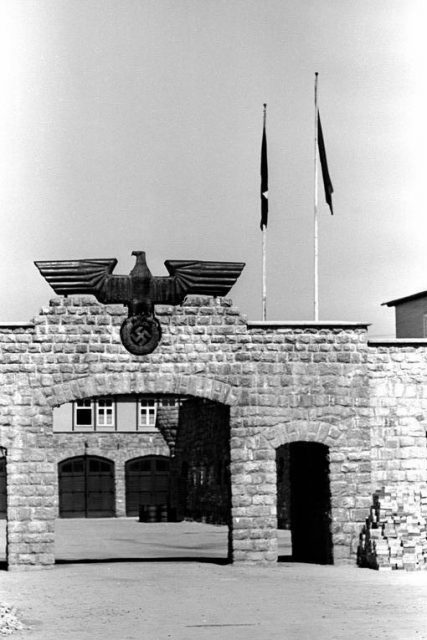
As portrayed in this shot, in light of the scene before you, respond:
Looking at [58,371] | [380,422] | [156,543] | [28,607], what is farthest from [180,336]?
[156,543]

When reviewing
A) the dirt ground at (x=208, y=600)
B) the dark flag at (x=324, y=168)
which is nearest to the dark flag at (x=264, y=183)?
the dark flag at (x=324, y=168)

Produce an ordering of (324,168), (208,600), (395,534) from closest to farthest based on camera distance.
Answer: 1. (208,600)
2. (395,534)
3. (324,168)

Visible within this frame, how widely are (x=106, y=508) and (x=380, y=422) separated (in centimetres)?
3257

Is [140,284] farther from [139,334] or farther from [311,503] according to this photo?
[311,503]

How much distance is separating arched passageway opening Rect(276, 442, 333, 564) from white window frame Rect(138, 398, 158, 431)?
30.3 m

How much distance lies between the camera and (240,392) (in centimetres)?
2336

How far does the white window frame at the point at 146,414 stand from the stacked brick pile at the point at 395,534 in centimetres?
3363

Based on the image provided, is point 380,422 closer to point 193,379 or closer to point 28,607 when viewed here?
point 193,379

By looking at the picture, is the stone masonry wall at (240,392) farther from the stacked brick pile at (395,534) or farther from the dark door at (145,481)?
the dark door at (145,481)

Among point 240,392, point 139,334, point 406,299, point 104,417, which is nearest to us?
point 139,334

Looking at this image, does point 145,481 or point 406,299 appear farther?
point 145,481

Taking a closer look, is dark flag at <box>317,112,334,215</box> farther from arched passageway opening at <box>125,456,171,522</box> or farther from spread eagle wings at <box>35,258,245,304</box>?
arched passageway opening at <box>125,456,171,522</box>

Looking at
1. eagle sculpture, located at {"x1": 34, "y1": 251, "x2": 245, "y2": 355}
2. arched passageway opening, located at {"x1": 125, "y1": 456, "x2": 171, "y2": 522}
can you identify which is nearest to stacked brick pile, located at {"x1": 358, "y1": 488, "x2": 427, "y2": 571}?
eagle sculpture, located at {"x1": 34, "y1": 251, "x2": 245, "y2": 355}

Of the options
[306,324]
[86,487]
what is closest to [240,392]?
[306,324]
